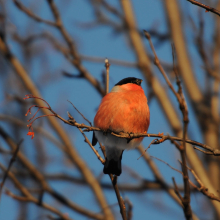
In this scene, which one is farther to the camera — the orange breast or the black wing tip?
the black wing tip

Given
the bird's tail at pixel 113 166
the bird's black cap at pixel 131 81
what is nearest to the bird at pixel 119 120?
the bird's tail at pixel 113 166

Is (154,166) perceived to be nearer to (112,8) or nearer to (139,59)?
(139,59)

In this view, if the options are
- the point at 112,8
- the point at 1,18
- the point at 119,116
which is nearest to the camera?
the point at 119,116

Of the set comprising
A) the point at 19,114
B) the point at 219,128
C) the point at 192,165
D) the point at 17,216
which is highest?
the point at 19,114

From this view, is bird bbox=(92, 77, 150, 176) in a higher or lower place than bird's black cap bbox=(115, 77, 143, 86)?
lower

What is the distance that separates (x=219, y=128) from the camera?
5109mm

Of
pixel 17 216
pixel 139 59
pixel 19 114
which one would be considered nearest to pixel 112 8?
pixel 139 59

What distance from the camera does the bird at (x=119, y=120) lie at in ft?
10.1

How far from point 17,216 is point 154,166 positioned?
2916 millimetres

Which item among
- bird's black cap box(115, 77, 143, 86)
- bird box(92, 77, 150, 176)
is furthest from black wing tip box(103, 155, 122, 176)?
bird's black cap box(115, 77, 143, 86)

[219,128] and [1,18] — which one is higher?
[1,18]

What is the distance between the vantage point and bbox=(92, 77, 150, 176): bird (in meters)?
3.09

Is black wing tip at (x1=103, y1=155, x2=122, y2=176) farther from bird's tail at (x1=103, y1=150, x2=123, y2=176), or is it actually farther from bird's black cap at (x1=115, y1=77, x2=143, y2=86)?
bird's black cap at (x1=115, y1=77, x2=143, y2=86)

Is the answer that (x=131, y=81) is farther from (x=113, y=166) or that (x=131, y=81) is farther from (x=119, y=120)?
(x=113, y=166)
